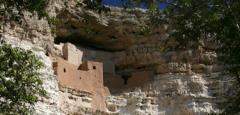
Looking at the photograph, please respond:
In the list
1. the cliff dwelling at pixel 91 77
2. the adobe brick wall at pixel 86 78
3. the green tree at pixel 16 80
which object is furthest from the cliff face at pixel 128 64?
the green tree at pixel 16 80

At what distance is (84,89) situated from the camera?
20922mm

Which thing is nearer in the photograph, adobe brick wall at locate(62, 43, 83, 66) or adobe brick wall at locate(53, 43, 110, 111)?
adobe brick wall at locate(53, 43, 110, 111)

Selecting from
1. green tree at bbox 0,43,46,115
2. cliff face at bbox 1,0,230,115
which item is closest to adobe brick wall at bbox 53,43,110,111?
cliff face at bbox 1,0,230,115

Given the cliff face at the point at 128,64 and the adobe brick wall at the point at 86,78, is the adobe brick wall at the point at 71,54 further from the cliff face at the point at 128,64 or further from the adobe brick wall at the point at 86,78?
the adobe brick wall at the point at 86,78

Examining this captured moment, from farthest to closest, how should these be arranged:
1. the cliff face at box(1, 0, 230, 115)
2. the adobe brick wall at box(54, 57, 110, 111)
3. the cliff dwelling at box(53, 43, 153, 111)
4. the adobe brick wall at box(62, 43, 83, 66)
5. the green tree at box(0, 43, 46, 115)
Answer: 1. the adobe brick wall at box(62, 43, 83, 66)
2. the cliff dwelling at box(53, 43, 153, 111)
3. the adobe brick wall at box(54, 57, 110, 111)
4. the cliff face at box(1, 0, 230, 115)
5. the green tree at box(0, 43, 46, 115)

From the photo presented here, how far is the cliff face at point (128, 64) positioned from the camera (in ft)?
66.2

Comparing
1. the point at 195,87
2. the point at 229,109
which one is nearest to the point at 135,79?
the point at 195,87

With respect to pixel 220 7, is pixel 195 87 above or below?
below

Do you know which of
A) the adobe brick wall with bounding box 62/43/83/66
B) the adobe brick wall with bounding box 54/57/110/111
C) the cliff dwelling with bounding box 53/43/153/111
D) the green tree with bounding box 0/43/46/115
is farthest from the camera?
the adobe brick wall with bounding box 62/43/83/66

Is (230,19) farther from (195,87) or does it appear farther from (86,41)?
(86,41)

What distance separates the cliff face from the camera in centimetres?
2019

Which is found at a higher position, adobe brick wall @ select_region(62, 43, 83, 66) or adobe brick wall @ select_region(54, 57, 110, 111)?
adobe brick wall @ select_region(62, 43, 83, 66)

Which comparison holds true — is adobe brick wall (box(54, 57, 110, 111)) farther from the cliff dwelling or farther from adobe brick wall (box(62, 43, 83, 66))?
adobe brick wall (box(62, 43, 83, 66))

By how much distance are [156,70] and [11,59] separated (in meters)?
12.8
